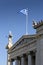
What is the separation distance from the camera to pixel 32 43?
6103 cm

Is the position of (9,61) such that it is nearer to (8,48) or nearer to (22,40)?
(8,48)

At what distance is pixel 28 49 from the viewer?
208 feet

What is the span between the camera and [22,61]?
68812 millimetres

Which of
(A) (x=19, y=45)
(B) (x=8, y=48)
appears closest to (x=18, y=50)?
(A) (x=19, y=45)

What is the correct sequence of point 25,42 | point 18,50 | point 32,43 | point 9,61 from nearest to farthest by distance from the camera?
point 32,43
point 25,42
point 18,50
point 9,61

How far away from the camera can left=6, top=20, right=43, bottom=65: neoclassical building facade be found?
5569 centimetres

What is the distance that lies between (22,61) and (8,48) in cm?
905

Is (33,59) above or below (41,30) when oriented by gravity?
below

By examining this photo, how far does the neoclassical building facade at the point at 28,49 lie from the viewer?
55.7 metres

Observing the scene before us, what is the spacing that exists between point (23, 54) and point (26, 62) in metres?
2.53

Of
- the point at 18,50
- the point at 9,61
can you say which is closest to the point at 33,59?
the point at 18,50

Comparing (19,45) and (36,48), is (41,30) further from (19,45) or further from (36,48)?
(19,45)

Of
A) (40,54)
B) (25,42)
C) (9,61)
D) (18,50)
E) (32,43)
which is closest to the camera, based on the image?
(40,54)

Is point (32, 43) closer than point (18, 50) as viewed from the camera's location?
Yes
